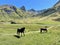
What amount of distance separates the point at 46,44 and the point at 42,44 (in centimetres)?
84

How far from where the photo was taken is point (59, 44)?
35.4 meters

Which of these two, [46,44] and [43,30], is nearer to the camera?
[46,44]

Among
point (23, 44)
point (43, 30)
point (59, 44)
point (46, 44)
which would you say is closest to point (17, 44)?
point (23, 44)

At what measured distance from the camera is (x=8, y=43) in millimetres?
36188

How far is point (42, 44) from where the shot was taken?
1439 inches

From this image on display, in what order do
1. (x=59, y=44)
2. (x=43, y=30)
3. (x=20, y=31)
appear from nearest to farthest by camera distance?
(x=59, y=44) < (x=20, y=31) < (x=43, y=30)

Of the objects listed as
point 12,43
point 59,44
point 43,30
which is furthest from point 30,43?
point 43,30

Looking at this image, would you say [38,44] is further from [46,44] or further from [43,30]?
[43,30]

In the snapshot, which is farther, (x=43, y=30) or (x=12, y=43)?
(x=43, y=30)

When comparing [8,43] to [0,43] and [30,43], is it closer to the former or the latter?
[0,43]

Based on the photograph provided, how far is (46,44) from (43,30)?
84.1 feet

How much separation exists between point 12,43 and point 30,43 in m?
3.80

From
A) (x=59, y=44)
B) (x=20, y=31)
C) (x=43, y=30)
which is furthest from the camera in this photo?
(x=43, y=30)

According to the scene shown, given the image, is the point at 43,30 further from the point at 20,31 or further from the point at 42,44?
the point at 42,44
